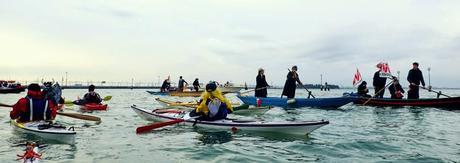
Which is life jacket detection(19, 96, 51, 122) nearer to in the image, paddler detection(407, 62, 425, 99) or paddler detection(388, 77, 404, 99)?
paddler detection(407, 62, 425, 99)

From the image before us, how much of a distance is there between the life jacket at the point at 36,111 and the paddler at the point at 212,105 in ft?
13.8

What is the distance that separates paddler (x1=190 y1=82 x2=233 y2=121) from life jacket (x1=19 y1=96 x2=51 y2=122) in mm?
4203

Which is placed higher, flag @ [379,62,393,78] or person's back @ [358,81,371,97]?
flag @ [379,62,393,78]

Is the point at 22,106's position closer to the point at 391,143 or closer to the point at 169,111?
the point at 169,111

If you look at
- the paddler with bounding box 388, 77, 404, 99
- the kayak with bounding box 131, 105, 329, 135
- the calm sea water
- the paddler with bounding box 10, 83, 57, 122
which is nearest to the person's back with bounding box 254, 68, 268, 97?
the paddler with bounding box 388, 77, 404, 99

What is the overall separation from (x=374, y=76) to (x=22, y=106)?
19538 mm

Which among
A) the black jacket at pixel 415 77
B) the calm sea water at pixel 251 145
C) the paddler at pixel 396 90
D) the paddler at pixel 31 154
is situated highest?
the black jacket at pixel 415 77

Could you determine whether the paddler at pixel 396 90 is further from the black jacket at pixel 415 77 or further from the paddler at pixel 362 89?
the paddler at pixel 362 89

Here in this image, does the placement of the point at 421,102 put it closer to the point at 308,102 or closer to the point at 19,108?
the point at 308,102

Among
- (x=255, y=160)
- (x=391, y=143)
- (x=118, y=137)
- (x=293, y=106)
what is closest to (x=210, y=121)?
(x=118, y=137)

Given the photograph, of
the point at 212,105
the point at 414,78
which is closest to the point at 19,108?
the point at 212,105

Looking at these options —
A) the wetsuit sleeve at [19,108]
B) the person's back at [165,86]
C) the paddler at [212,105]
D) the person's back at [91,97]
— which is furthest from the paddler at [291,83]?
the person's back at [165,86]

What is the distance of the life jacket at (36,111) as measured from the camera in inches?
403

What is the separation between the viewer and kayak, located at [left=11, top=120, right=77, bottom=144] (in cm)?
892
